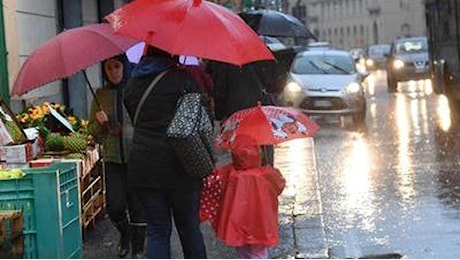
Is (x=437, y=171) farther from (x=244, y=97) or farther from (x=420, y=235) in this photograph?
(x=244, y=97)

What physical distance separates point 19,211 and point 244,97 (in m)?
2.85

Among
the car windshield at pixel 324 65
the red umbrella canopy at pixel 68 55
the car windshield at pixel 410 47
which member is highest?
the car windshield at pixel 410 47

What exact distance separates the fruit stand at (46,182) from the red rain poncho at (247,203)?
1035 mm

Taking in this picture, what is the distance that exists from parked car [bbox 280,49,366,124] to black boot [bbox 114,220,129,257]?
1125 cm

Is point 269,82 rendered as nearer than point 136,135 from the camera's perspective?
No

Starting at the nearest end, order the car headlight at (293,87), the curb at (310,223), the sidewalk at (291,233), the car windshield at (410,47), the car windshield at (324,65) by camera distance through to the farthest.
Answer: the sidewalk at (291,233)
the curb at (310,223)
the car headlight at (293,87)
the car windshield at (324,65)
the car windshield at (410,47)

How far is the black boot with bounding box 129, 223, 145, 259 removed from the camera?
23.2ft

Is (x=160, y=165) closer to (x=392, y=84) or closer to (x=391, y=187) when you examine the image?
(x=391, y=187)

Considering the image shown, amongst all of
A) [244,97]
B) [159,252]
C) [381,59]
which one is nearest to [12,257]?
[159,252]

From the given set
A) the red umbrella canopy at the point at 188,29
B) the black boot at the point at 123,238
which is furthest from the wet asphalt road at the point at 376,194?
the red umbrella canopy at the point at 188,29

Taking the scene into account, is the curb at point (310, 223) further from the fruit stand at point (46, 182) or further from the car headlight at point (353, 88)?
the car headlight at point (353, 88)

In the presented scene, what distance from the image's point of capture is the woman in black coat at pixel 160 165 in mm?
5273

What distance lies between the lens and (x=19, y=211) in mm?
5375

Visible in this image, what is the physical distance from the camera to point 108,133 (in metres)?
6.91
